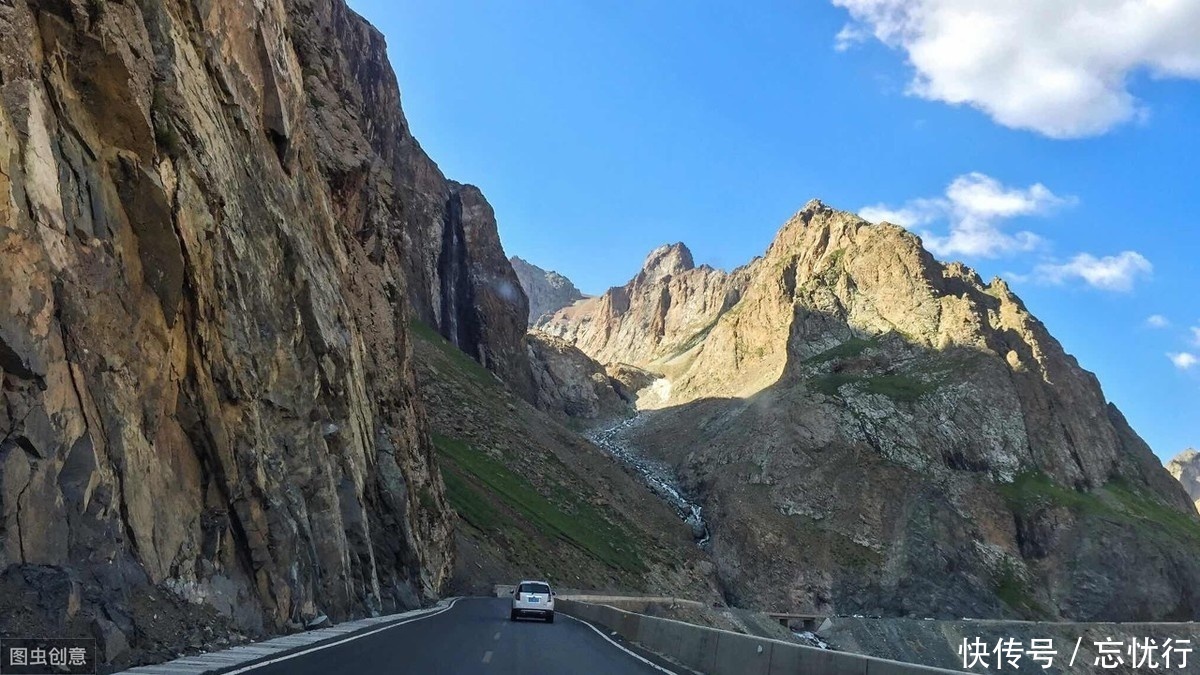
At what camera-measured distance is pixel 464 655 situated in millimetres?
17266

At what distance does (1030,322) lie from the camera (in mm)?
140125

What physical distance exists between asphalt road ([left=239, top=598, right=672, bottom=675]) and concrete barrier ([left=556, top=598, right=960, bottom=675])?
989 mm

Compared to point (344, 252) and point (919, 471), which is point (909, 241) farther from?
point (344, 252)

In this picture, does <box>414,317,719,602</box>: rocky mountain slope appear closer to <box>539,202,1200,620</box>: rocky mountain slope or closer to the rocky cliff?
<box>539,202,1200,620</box>: rocky mountain slope

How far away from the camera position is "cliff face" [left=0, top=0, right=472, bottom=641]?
14.6 m

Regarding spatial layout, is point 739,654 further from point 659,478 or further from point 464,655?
point 659,478

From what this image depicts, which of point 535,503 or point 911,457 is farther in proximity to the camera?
point 911,457

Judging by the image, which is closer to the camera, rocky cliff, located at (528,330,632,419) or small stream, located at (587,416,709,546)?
small stream, located at (587,416,709,546)

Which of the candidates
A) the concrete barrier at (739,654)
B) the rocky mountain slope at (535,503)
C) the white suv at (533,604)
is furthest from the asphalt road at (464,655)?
the rocky mountain slope at (535,503)

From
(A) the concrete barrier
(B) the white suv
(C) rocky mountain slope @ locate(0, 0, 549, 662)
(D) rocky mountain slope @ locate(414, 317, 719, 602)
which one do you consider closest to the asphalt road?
(A) the concrete barrier

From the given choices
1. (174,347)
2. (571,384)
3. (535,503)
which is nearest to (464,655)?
(174,347)

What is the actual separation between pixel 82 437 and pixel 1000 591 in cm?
9984

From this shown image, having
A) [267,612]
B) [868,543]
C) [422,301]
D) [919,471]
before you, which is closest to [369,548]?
[267,612]

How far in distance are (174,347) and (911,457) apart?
105975 mm
